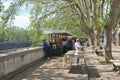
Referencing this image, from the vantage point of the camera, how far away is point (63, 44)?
33.0 metres

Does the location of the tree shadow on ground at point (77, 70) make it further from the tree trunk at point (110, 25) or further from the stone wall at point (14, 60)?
the tree trunk at point (110, 25)

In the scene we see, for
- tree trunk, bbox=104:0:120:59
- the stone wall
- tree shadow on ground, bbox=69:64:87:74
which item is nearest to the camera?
the stone wall

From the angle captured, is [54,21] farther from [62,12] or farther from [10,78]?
[10,78]

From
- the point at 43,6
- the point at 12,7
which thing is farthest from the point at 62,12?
the point at 12,7

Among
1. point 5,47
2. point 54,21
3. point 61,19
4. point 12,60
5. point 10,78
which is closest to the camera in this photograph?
point 10,78

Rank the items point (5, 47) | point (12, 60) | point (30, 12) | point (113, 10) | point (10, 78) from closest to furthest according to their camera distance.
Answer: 1. point (10, 78)
2. point (12, 60)
3. point (113, 10)
4. point (30, 12)
5. point (5, 47)

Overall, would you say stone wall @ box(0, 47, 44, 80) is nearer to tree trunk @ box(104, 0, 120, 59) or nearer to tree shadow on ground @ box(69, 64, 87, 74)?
tree shadow on ground @ box(69, 64, 87, 74)

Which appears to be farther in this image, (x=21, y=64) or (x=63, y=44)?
(x=63, y=44)

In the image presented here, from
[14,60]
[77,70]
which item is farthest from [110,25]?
[14,60]

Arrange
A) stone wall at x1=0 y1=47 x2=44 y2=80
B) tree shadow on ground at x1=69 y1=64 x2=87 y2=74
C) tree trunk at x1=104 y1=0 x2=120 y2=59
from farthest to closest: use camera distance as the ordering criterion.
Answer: tree trunk at x1=104 y1=0 x2=120 y2=59 < tree shadow on ground at x1=69 y1=64 x2=87 y2=74 < stone wall at x1=0 y1=47 x2=44 y2=80

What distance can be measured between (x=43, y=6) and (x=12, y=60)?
1467cm

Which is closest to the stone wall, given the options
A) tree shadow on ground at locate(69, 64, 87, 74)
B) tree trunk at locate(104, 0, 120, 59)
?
tree shadow on ground at locate(69, 64, 87, 74)

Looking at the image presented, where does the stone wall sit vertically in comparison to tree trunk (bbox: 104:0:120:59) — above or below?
below

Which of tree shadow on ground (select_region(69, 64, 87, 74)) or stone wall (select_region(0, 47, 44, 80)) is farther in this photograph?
tree shadow on ground (select_region(69, 64, 87, 74))
